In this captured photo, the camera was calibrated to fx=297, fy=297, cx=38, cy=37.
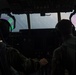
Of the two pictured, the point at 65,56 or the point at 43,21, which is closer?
the point at 65,56

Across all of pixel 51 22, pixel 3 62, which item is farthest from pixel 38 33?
pixel 3 62

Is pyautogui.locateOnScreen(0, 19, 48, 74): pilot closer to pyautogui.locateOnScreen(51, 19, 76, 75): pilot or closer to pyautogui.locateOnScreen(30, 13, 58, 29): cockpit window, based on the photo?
pyautogui.locateOnScreen(51, 19, 76, 75): pilot

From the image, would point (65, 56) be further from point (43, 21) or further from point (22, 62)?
point (43, 21)

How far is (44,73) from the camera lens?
168 inches
